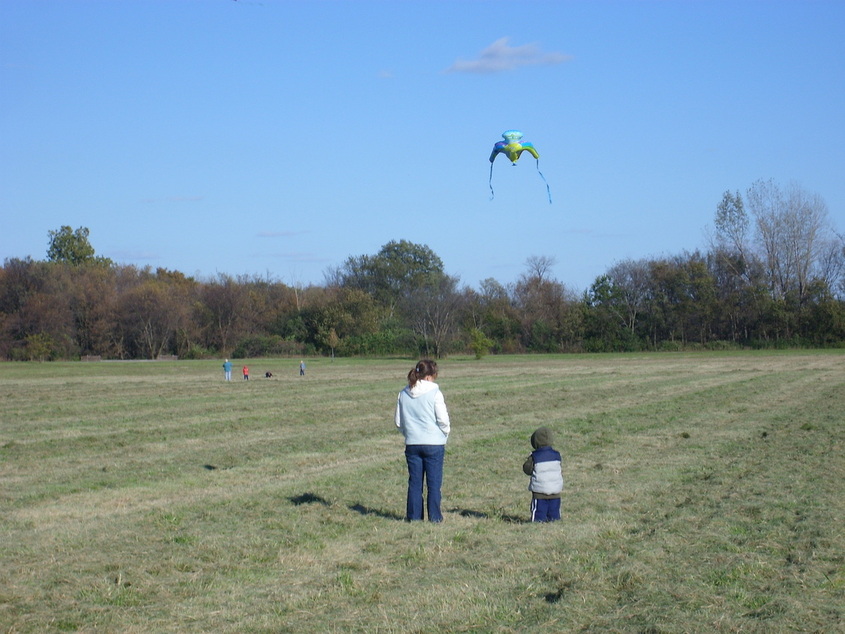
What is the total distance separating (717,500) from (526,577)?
3.74 m

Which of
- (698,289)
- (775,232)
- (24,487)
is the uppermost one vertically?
(775,232)

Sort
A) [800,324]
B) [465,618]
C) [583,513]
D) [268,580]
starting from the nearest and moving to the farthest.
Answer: [465,618], [268,580], [583,513], [800,324]

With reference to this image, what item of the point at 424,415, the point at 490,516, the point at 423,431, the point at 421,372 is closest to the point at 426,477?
the point at 423,431

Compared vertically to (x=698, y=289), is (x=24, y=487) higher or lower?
lower

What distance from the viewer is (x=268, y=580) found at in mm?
6641

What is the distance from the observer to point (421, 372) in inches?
338

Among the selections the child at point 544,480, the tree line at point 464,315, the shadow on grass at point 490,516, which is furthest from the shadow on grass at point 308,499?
the tree line at point 464,315

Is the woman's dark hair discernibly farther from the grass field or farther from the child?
the grass field

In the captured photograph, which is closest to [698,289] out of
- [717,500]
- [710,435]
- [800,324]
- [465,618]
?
[800,324]

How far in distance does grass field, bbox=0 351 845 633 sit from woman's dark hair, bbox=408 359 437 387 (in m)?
1.35

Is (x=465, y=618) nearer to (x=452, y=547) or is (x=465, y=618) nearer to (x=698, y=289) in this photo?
(x=452, y=547)

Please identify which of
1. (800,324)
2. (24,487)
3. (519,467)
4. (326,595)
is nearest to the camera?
(326,595)

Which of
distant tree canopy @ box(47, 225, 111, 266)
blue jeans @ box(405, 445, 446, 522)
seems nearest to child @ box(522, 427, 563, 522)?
blue jeans @ box(405, 445, 446, 522)

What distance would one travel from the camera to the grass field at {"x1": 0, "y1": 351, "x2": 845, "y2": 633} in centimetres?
578
